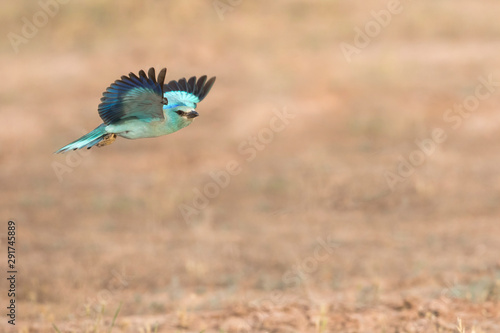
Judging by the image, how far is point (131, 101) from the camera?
2564 mm

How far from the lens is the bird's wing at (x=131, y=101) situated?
100 inches

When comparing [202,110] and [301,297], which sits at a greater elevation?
[202,110]

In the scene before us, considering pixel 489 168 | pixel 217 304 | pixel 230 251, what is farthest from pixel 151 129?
pixel 489 168

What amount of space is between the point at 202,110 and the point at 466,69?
5.33 meters

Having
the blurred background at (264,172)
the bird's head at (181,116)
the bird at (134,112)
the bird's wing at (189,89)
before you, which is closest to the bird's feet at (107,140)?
the bird at (134,112)

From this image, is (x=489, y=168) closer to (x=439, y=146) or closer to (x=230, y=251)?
(x=439, y=146)

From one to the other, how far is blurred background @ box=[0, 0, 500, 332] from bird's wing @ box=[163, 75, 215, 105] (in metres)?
1.58

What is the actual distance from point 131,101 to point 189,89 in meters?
0.68

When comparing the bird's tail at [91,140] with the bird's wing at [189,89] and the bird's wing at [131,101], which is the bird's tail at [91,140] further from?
the bird's wing at [189,89]

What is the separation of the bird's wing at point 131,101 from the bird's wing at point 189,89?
1.61 feet

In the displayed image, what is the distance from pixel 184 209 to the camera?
10.6m

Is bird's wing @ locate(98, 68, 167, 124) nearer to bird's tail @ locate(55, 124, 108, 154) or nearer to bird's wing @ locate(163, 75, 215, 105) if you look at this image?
bird's tail @ locate(55, 124, 108, 154)

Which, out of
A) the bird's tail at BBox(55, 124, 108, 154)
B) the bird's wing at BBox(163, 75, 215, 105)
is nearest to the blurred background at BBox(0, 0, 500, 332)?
the bird's wing at BBox(163, 75, 215, 105)

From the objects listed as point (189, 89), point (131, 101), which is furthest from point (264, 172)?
point (131, 101)
